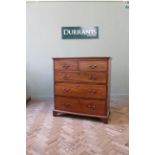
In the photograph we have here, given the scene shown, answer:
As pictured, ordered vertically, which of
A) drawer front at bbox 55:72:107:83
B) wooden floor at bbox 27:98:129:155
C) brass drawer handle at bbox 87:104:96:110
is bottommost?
wooden floor at bbox 27:98:129:155

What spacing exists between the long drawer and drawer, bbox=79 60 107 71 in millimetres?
457

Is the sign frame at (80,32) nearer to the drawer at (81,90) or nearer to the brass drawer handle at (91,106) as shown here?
the drawer at (81,90)

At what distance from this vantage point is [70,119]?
2.84 metres

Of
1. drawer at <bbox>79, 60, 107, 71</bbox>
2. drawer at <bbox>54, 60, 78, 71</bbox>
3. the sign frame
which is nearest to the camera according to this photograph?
drawer at <bbox>79, 60, 107, 71</bbox>

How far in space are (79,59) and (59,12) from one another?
1.84m

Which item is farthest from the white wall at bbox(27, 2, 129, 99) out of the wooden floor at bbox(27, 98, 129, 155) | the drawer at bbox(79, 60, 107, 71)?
the drawer at bbox(79, 60, 107, 71)

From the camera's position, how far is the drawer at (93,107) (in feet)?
8.78

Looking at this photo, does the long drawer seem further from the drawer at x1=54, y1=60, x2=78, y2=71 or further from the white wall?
the white wall

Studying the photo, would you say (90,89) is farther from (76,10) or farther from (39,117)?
(76,10)

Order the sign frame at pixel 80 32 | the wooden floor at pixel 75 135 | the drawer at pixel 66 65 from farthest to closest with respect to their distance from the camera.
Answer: the sign frame at pixel 80 32 < the drawer at pixel 66 65 < the wooden floor at pixel 75 135

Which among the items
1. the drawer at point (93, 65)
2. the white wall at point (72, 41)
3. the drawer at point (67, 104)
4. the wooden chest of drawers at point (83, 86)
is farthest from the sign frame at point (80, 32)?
the drawer at point (67, 104)

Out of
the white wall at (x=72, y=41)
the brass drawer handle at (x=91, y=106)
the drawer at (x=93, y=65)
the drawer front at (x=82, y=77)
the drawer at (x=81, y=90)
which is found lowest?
the brass drawer handle at (x=91, y=106)

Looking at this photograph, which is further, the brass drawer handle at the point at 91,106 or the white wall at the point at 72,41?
the white wall at the point at 72,41

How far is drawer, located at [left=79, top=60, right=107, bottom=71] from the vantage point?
2.65 meters
